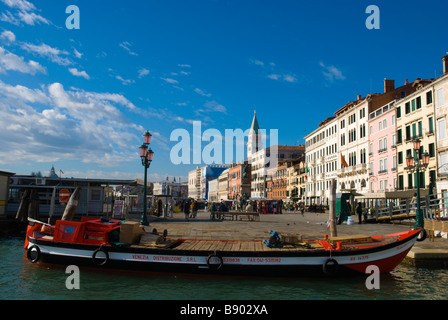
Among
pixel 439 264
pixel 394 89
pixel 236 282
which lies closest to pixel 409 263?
pixel 439 264

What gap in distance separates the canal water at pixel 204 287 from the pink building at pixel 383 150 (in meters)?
32.4

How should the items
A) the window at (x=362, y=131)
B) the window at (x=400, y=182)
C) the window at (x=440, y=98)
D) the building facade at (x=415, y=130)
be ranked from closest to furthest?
1. the window at (x=440, y=98)
2. the building facade at (x=415, y=130)
3. the window at (x=400, y=182)
4. the window at (x=362, y=131)

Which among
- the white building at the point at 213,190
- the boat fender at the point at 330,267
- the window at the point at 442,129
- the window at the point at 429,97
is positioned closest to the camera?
the boat fender at the point at 330,267

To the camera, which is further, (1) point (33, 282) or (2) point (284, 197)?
(2) point (284, 197)

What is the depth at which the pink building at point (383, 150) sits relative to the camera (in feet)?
139

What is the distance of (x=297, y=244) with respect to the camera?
39.0ft

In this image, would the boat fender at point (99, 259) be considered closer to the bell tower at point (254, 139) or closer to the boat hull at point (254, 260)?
the boat hull at point (254, 260)

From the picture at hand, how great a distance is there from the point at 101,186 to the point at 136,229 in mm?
18522

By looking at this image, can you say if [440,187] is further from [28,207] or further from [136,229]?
[28,207]

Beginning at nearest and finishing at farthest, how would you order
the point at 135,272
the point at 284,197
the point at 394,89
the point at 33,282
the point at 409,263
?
the point at 33,282 < the point at 135,272 < the point at 409,263 < the point at 394,89 < the point at 284,197

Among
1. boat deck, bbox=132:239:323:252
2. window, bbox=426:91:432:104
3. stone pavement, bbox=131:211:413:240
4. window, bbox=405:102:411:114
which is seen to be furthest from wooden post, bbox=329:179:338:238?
window, bbox=405:102:411:114

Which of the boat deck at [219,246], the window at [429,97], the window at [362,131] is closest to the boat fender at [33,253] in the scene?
the boat deck at [219,246]

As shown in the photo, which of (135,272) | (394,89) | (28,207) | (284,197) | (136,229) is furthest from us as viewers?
(284,197)

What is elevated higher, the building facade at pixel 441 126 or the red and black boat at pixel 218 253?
the building facade at pixel 441 126
